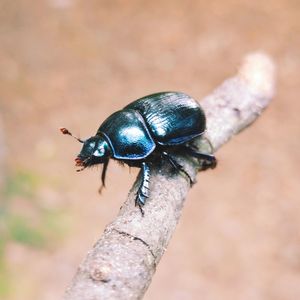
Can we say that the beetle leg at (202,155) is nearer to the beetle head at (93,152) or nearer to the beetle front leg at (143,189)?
the beetle front leg at (143,189)

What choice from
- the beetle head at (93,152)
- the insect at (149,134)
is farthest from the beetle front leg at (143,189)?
the beetle head at (93,152)

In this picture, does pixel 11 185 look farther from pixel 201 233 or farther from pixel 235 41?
pixel 235 41

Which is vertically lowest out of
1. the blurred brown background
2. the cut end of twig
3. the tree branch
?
the tree branch

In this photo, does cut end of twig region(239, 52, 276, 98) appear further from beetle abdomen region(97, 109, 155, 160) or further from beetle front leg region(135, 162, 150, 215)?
beetle front leg region(135, 162, 150, 215)

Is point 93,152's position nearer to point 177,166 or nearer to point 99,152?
point 99,152

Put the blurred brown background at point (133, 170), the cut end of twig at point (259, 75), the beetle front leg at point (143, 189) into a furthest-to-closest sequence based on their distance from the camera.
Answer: the blurred brown background at point (133, 170) → the cut end of twig at point (259, 75) → the beetle front leg at point (143, 189)

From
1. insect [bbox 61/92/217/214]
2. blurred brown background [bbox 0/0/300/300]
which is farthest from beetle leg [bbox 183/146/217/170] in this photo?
blurred brown background [bbox 0/0/300/300]

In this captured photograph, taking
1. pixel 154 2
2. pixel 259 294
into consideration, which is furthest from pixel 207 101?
pixel 154 2
